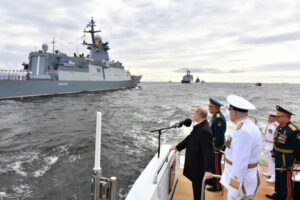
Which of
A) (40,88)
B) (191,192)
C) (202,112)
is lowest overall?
(191,192)

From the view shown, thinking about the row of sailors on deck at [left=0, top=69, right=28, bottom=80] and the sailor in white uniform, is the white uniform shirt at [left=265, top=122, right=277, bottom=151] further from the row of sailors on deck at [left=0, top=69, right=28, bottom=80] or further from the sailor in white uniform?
the row of sailors on deck at [left=0, top=69, right=28, bottom=80]

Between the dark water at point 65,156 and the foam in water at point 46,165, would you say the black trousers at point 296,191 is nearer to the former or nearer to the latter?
the dark water at point 65,156

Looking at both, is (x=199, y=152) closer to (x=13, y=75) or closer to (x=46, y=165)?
(x=46, y=165)

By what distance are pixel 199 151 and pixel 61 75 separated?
34.3 m

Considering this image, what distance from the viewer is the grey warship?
29.4m

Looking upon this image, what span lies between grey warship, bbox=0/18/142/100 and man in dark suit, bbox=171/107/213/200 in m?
29.6

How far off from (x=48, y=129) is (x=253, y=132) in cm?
1243

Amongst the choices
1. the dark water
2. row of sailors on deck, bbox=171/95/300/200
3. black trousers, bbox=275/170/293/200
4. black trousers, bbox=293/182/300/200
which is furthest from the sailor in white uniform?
the dark water

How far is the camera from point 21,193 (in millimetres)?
5832

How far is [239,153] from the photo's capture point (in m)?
2.43

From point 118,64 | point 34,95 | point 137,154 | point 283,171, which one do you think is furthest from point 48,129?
point 118,64

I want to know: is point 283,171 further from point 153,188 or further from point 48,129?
point 48,129

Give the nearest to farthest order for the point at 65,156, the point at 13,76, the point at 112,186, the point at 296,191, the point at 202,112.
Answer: the point at 112,186 → the point at 202,112 → the point at 296,191 → the point at 65,156 → the point at 13,76

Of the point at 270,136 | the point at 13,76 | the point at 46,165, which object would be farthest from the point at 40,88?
the point at 270,136
